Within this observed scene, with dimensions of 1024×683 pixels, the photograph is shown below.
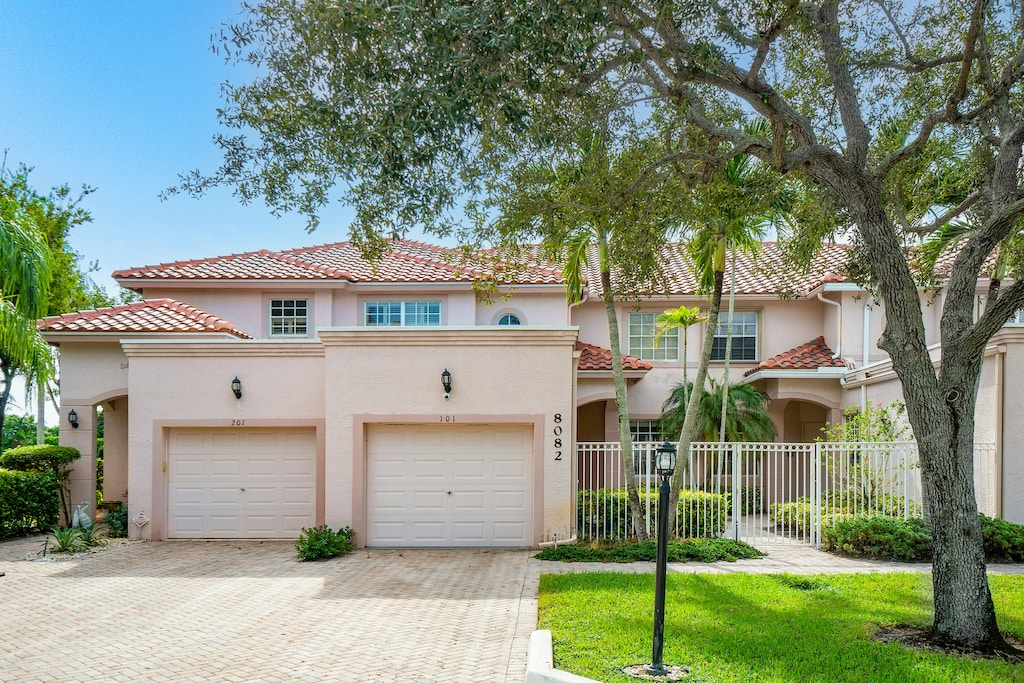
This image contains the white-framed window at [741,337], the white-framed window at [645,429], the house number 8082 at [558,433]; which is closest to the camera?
the house number 8082 at [558,433]

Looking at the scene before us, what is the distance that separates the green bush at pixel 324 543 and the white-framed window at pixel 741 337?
12.3 metres

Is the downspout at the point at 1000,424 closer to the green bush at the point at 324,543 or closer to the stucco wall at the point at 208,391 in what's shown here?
the green bush at the point at 324,543

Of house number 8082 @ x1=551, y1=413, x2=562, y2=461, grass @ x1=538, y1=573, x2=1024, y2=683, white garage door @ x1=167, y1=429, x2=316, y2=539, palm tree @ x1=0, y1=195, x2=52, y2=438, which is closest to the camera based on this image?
grass @ x1=538, y1=573, x2=1024, y2=683

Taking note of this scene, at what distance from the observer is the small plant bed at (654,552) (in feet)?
41.1

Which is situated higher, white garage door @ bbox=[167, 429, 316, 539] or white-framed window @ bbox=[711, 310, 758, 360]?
white-framed window @ bbox=[711, 310, 758, 360]

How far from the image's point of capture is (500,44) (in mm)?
6758

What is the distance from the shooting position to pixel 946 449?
25.1 ft

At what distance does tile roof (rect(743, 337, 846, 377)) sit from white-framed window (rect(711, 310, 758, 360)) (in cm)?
78

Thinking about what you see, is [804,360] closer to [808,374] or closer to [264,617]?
[808,374]

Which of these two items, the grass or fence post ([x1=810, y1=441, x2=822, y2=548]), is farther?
fence post ([x1=810, y1=441, x2=822, y2=548])

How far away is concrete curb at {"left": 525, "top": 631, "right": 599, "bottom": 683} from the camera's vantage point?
650 centimetres

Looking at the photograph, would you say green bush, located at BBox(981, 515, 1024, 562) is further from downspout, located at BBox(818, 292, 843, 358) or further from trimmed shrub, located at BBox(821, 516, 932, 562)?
downspout, located at BBox(818, 292, 843, 358)

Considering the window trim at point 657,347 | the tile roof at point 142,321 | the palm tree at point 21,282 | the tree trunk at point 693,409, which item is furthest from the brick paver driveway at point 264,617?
the window trim at point 657,347

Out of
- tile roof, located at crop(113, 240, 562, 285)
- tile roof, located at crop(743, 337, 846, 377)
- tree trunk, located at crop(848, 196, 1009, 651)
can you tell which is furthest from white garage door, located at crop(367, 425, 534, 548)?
tile roof, located at crop(743, 337, 846, 377)
